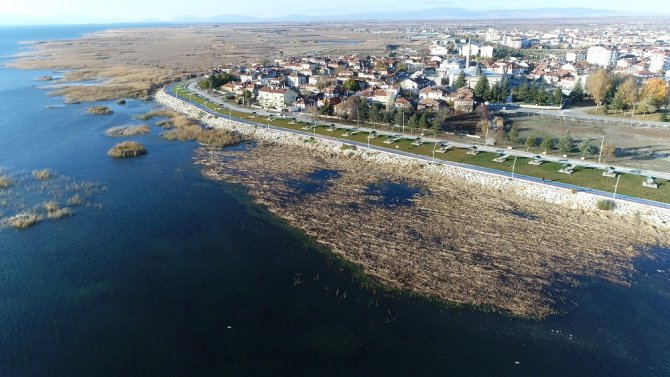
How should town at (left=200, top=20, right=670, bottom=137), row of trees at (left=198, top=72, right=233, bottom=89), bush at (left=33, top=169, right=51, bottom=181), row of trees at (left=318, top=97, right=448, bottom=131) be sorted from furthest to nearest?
row of trees at (left=198, top=72, right=233, bottom=89), town at (left=200, top=20, right=670, bottom=137), row of trees at (left=318, top=97, right=448, bottom=131), bush at (left=33, top=169, right=51, bottom=181)

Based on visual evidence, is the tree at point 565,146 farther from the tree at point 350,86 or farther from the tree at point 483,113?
the tree at point 350,86

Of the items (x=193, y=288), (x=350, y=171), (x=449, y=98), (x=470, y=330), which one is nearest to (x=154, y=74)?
(x=449, y=98)

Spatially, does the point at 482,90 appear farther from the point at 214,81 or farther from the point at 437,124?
the point at 214,81

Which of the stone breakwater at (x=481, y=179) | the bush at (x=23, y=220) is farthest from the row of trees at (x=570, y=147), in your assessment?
the bush at (x=23, y=220)

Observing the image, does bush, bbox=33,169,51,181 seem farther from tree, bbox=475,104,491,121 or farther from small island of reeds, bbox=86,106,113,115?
tree, bbox=475,104,491,121

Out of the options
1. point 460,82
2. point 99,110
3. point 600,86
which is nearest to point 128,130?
point 99,110

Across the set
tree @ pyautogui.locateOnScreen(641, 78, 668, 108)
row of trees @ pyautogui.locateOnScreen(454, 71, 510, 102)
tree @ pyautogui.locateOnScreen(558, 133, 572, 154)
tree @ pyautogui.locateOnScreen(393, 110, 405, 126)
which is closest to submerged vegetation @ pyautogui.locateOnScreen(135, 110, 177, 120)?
tree @ pyautogui.locateOnScreen(393, 110, 405, 126)

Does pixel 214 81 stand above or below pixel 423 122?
above
